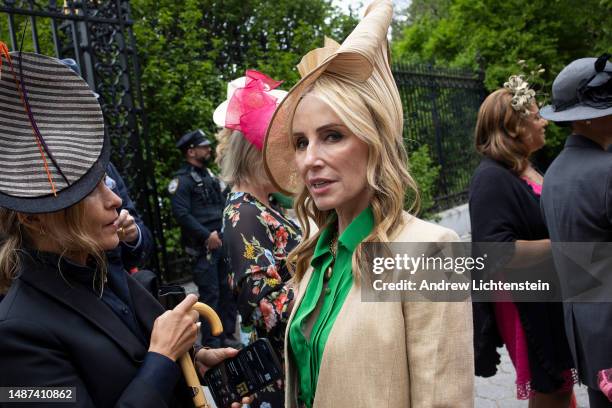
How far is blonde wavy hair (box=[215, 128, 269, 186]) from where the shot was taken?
2.70 metres

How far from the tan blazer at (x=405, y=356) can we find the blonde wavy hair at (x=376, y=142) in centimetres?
11

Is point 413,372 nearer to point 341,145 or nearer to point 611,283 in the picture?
point 341,145

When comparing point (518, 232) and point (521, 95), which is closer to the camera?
point (518, 232)

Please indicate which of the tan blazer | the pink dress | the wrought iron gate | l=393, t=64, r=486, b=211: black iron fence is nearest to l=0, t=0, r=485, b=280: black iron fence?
the wrought iron gate


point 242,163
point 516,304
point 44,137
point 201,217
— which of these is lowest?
point 516,304

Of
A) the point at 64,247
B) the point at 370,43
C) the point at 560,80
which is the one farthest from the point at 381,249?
the point at 560,80

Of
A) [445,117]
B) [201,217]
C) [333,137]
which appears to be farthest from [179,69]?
[333,137]

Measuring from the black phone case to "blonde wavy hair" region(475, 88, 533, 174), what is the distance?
208cm

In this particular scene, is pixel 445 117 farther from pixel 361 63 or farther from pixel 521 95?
pixel 361 63

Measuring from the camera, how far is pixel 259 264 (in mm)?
2443

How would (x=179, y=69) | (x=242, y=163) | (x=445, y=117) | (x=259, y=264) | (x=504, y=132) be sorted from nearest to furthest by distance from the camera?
(x=259, y=264) < (x=242, y=163) < (x=504, y=132) < (x=179, y=69) < (x=445, y=117)

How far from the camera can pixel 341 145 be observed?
172 cm

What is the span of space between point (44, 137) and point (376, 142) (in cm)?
92

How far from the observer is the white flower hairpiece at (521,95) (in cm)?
344
